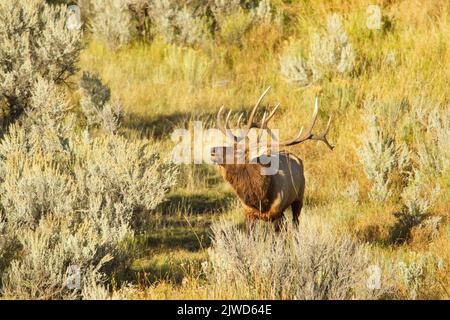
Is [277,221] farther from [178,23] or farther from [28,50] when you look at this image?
[178,23]

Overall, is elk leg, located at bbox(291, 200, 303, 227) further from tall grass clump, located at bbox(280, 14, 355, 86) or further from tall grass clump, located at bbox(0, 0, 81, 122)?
tall grass clump, located at bbox(280, 14, 355, 86)

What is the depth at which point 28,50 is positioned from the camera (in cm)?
977

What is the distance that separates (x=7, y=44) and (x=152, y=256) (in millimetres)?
4161

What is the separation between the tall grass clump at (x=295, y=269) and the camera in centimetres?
504

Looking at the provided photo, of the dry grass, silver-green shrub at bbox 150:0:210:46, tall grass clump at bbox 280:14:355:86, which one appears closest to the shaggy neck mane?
the dry grass

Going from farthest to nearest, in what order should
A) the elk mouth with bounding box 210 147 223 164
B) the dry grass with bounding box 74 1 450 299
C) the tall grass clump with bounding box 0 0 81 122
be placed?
the tall grass clump with bounding box 0 0 81 122, the dry grass with bounding box 74 1 450 299, the elk mouth with bounding box 210 147 223 164

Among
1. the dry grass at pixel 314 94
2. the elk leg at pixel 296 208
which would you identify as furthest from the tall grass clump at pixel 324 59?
the elk leg at pixel 296 208

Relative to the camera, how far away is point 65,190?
6.89 metres

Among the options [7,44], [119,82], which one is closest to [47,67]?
[7,44]

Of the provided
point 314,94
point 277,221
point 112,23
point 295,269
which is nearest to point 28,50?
point 314,94

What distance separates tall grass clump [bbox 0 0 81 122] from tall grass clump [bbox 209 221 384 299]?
16.6ft

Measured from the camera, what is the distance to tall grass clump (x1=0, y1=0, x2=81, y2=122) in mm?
9656

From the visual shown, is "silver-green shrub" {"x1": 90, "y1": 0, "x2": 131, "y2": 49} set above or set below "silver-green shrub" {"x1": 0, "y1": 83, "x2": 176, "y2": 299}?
above

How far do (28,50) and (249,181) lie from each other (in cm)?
434
